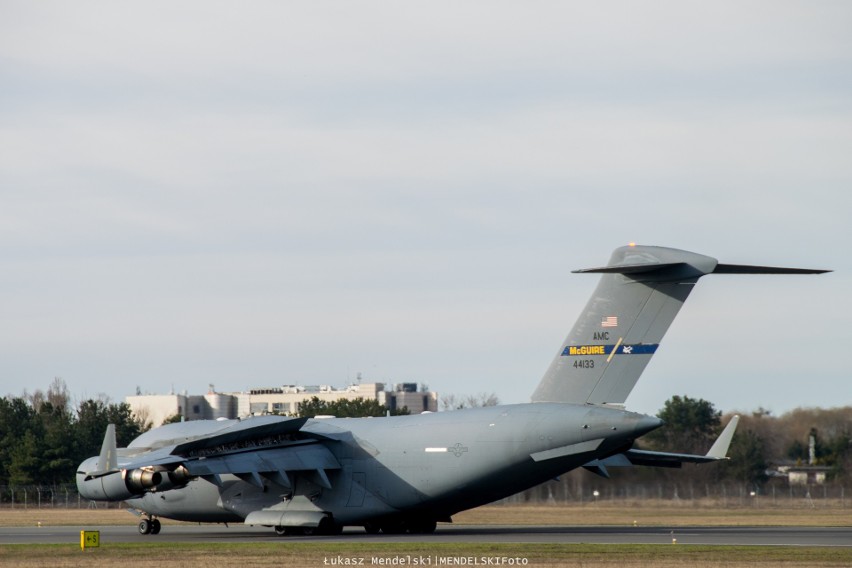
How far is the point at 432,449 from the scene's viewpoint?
3102 cm

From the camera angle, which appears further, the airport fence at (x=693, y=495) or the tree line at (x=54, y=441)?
the tree line at (x=54, y=441)

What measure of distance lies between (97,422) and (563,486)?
25.0 m

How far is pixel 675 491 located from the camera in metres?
46.4

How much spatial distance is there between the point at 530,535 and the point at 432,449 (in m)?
3.12

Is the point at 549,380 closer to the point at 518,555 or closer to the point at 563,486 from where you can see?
the point at 518,555

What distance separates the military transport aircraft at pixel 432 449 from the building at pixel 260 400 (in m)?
54.4

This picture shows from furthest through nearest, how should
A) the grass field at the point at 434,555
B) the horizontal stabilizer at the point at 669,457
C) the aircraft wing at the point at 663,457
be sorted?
the horizontal stabilizer at the point at 669,457, the aircraft wing at the point at 663,457, the grass field at the point at 434,555

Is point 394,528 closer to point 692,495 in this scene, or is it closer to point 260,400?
point 692,495

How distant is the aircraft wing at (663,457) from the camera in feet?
112

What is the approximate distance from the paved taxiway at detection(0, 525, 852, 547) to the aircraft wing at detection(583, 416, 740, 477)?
5.71 feet

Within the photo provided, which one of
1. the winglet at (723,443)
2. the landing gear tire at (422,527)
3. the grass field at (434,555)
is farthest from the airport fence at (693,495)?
the grass field at (434,555)

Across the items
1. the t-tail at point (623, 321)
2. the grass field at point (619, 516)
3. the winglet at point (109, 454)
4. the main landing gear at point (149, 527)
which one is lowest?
the grass field at point (619, 516)

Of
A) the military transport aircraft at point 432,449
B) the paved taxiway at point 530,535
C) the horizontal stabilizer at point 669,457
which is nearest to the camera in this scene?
the paved taxiway at point 530,535

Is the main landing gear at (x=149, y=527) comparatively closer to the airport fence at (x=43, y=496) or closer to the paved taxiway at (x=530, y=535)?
the paved taxiway at (x=530, y=535)
